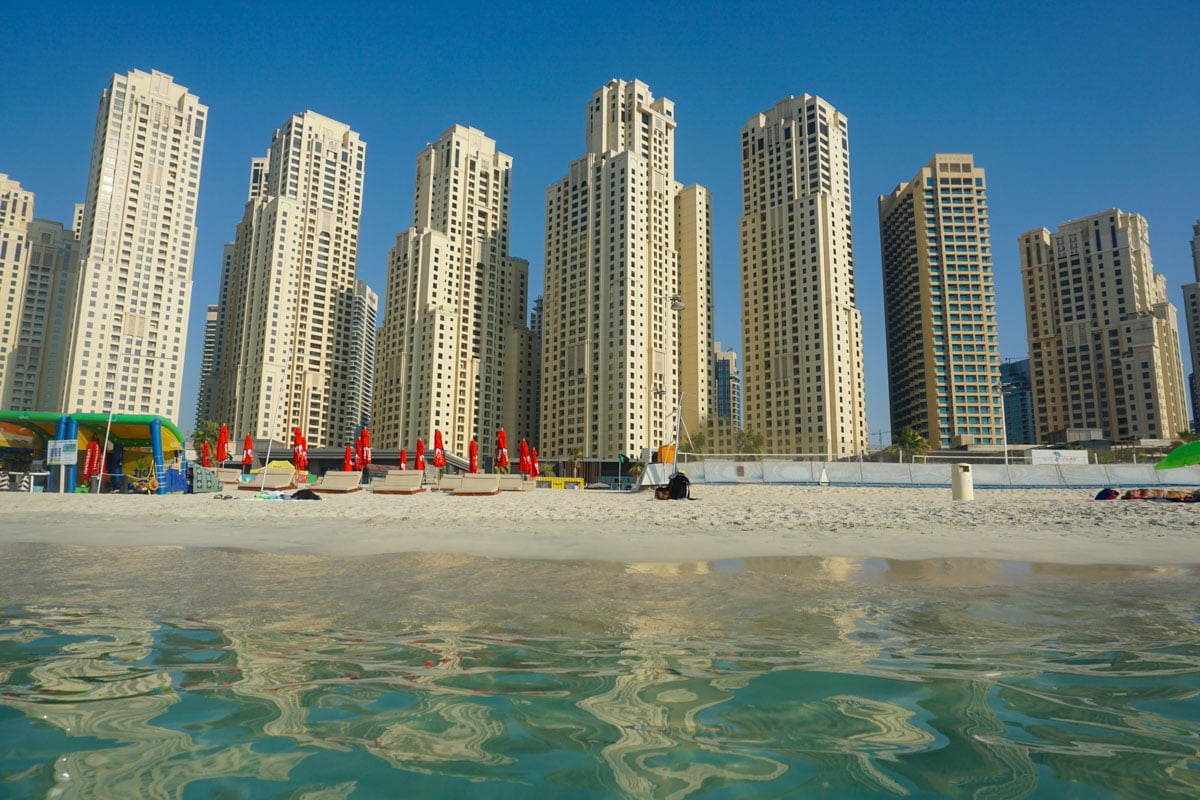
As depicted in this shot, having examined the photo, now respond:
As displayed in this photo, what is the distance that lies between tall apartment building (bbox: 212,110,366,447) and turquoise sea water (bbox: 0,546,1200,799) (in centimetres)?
13256

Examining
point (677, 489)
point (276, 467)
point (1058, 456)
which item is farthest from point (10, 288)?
point (1058, 456)

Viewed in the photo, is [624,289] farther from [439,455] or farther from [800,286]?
[439,455]

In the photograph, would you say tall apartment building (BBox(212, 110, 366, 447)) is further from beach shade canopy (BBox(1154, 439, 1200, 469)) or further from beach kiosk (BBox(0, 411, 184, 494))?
beach shade canopy (BBox(1154, 439, 1200, 469))

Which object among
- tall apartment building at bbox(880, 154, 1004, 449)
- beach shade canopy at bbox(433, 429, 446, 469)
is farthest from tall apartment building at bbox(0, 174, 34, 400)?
tall apartment building at bbox(880, 154, 1004, 449)

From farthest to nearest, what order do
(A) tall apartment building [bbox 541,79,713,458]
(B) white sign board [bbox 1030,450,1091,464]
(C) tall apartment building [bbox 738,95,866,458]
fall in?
(A) tall apartment building [bbox 541,79,713,458], (C) tall apartment building [bbox 738,95,866,458], (B) white sign board [bbox 1030,450,1091,464]

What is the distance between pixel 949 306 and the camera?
435 ft

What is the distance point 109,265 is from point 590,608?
449ft

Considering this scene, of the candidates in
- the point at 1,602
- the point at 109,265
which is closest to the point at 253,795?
the point at 1,602

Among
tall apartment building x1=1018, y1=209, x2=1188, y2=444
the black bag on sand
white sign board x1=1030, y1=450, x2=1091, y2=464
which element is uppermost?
tall apartment building x1=1018, y1=209, x2=1188, y2=444

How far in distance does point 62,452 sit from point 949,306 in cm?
14114

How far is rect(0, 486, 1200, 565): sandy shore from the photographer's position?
459 inches

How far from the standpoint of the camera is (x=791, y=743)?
9.23ft

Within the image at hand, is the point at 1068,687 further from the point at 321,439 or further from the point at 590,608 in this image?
the point at 321,439

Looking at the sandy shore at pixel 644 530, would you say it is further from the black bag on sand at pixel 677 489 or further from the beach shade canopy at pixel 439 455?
the beach shade canopy at pixel 439 455
